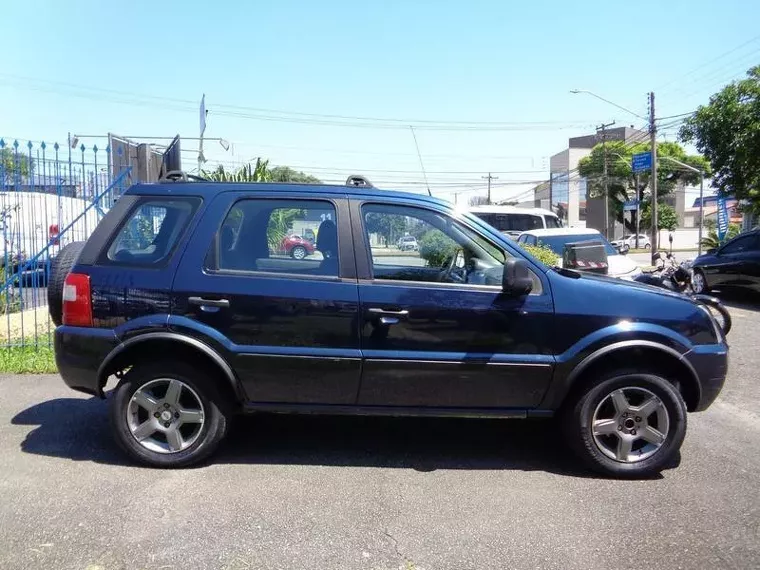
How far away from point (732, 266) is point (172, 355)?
37.5 feet

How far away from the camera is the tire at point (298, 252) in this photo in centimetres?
435

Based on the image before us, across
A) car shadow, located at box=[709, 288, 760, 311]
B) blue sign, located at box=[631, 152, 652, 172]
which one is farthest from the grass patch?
blue sign, located at box=[631, 152, 652, 172]

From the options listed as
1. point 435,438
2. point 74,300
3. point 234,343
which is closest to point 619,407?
point 435,438

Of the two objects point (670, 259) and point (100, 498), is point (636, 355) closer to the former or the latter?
point (100, 498)

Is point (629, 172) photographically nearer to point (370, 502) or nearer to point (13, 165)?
point (13, 165)

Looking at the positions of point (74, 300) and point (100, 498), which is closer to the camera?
point (100, 498)

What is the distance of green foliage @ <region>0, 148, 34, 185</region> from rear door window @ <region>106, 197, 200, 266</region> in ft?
10.3

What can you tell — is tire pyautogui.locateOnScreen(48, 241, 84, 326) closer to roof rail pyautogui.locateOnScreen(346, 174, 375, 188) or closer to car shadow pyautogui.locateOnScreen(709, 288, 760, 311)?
roof rail pyautogui.locateOnScreen(346, 174, 375, 188)

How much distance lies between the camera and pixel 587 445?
13.6 ft

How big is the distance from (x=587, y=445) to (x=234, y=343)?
2.36 metres

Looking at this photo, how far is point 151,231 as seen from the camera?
449 cm

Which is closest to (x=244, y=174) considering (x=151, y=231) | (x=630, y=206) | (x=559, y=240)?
(x=559, y=240)

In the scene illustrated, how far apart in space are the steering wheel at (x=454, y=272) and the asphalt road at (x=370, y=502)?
4.17 feet

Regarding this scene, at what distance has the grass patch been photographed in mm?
6600
